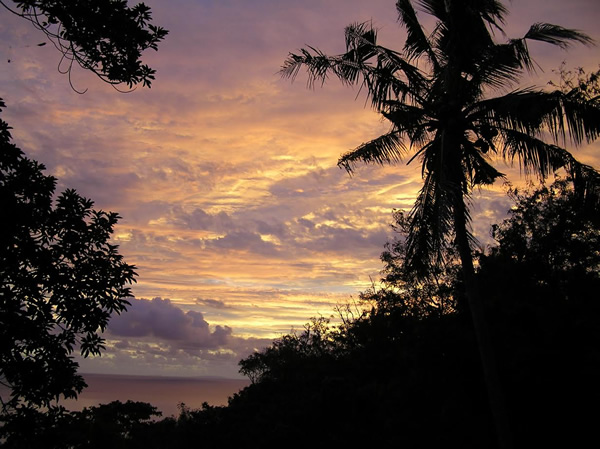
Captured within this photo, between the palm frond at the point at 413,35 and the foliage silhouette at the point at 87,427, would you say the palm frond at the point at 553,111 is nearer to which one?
the palm frond at the point at 413,35

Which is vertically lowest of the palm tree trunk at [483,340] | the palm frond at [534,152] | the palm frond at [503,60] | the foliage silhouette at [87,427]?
the foliage silhouette at [87,427]

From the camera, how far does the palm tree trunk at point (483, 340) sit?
8.96 metres

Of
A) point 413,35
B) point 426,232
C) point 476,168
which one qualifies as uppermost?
point 413,35

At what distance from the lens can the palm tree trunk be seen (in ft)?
29.4

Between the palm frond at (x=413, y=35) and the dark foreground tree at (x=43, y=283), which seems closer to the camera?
the dark foreground tree at (x=43, y=283)

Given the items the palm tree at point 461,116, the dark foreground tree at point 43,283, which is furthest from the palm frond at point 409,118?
the dark foreground tree at point 43,283

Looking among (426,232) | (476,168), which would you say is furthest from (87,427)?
(476,168)

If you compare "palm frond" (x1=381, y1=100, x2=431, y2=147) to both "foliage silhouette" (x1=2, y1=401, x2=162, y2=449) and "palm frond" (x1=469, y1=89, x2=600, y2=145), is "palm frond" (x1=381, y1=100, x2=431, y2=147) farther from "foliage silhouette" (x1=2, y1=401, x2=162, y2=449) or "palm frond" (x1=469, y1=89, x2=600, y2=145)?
"foliage silhouette" (x1=2, y1=401, x2=162, y2=449)

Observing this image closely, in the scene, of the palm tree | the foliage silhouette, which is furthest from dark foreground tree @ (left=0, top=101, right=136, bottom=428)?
the palm tree

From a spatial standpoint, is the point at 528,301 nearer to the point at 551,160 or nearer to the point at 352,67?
the point at 551,160

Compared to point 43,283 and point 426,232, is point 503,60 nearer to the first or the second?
point 426,232

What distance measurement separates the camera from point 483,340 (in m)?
9.45

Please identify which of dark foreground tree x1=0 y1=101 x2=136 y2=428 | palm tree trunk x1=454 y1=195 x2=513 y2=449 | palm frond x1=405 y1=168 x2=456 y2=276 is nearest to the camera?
dark foreground tree x1=0 y1=101 x2=136 y2=428

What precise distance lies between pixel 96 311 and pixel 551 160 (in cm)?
883
